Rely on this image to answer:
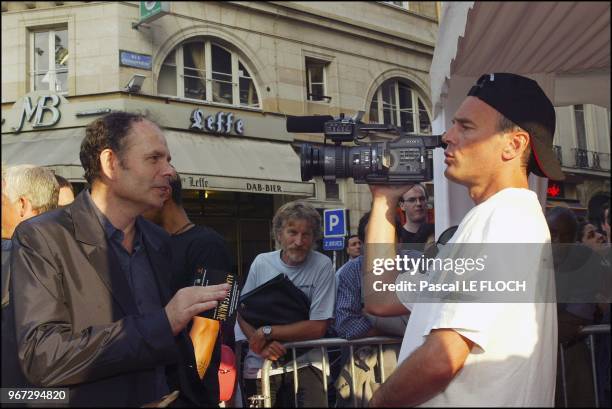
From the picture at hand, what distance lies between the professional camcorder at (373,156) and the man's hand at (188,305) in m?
0.50

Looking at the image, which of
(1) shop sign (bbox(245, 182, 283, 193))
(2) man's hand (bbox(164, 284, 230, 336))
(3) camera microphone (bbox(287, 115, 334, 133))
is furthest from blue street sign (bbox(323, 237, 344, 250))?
(2) man's hand (bbox(164, 284, 230, 336))

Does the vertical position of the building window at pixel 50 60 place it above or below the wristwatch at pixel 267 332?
above

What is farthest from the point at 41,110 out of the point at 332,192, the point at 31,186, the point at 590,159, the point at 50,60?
the point at 590,159

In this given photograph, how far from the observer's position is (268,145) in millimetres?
3031

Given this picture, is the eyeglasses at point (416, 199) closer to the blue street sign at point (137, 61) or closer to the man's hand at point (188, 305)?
the blue street sign at point (137, 61)

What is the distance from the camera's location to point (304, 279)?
120 inches

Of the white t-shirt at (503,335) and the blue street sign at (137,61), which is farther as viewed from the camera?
the blue street sign at (137,61)

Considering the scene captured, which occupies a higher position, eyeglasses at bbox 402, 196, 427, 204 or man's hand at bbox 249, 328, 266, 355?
eyeglasses at bbox 402, 196, 427, 204

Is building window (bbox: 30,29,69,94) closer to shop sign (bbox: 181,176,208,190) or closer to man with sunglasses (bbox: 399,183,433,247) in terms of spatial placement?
shop sign (bbox: 181,176,208,190)

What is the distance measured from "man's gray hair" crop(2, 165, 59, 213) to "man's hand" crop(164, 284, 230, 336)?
1.20 metres

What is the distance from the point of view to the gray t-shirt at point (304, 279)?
9.75 feet

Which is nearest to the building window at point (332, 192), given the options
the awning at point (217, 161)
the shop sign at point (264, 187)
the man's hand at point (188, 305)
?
the awning at point (217, 161)

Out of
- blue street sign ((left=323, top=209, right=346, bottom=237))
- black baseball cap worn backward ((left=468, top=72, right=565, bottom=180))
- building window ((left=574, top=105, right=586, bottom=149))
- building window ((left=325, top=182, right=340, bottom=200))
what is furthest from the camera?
blue street sign ((left=323, top=209, right=346, bottom=237))

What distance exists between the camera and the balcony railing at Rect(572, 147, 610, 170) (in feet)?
9.57
